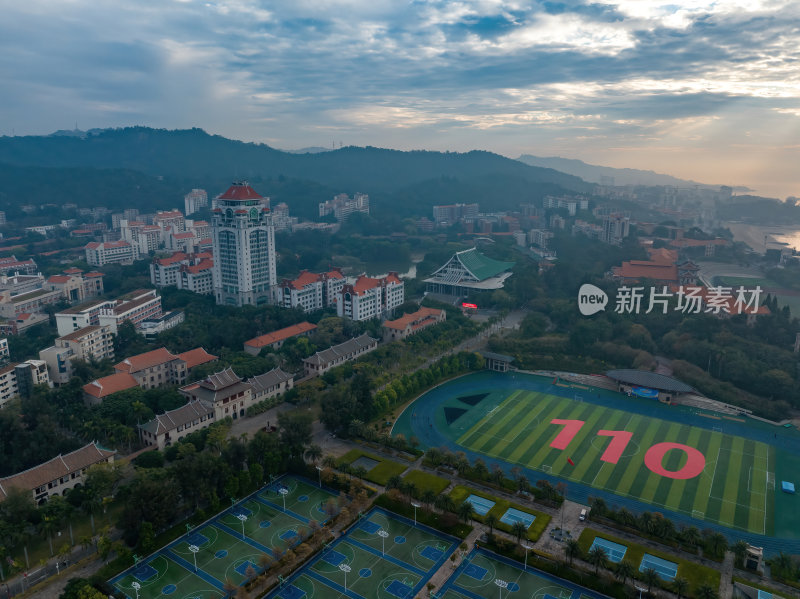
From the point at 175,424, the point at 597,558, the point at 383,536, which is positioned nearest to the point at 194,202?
the point at 175,424

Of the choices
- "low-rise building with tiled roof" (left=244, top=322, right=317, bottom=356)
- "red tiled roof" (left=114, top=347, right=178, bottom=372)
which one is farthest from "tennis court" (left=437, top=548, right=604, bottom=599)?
"red tiled roof" (left=114, top=347, right=178, bottom=372)

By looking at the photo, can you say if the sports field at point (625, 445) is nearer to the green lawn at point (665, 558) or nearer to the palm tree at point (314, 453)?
the green lawn at point (665, 558)

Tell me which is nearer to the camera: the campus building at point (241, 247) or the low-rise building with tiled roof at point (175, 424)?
the low-rise building with tiled roof at point (175, 424)

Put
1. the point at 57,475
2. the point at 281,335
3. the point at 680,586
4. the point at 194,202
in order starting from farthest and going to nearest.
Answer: the point at 194,202 → the point at 281,335 → the point at 57,475 → the point at 680,586

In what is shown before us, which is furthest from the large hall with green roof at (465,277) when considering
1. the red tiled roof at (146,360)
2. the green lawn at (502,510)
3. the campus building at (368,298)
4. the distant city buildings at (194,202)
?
the distant city buildings at (194,202)

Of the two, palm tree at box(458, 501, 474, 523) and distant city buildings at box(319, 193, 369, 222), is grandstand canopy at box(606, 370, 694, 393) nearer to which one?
palm tree at box(458, 501, 474, 523)

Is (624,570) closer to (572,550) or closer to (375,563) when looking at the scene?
(572,550)
